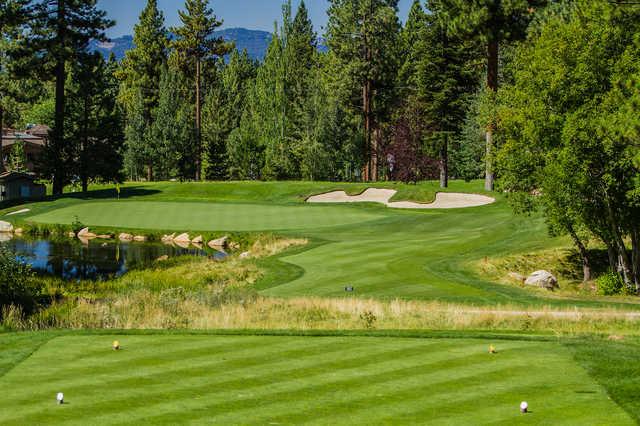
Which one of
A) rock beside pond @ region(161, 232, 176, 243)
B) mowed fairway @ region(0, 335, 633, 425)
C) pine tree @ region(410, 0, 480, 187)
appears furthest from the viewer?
pine tree @ region(410, 0, 480, 187)

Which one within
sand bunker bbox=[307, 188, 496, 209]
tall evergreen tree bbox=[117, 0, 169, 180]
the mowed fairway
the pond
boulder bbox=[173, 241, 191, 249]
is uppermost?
tall evergreen tree bbox=[117, 0, 169, 180]

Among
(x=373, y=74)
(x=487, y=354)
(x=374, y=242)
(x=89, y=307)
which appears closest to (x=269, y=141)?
(x=373, y=74)

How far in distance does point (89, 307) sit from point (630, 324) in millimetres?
13910

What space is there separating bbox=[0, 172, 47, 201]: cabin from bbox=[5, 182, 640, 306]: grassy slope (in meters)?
5.71

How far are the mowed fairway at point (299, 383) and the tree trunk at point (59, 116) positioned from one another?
52.9 m

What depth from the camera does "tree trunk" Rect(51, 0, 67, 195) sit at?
62844 millimetres

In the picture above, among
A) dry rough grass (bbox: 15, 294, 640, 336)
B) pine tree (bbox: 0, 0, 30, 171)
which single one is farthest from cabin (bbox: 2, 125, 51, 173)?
dry rough grass (bbox: 15, 294, 640, 336)

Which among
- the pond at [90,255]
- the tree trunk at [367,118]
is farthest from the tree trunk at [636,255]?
the tree trunk at [367,118]

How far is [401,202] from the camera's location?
53688 mm

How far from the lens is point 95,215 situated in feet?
168

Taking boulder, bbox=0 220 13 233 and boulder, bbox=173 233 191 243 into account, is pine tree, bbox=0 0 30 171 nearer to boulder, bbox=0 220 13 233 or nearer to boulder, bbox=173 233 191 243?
boulder, bbox=0 220 13 233

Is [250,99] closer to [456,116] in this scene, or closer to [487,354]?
[456,116]

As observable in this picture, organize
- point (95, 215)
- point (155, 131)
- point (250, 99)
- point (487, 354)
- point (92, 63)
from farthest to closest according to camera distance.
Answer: point (250, 99)
point (155, 131)
point (92, 63)
point (95, 215)
point (487, 354)

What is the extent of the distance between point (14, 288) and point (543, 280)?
1719cm
